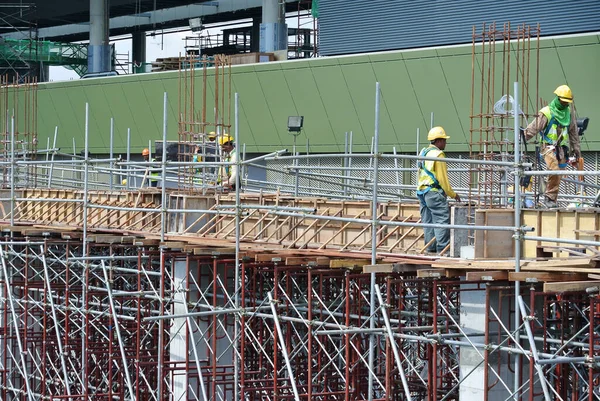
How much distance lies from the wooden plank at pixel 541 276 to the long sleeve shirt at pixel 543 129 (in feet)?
11.7

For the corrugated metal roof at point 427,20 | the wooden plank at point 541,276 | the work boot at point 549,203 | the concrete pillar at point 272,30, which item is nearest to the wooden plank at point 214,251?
the work boot at point 549,203

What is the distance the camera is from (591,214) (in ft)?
51.3

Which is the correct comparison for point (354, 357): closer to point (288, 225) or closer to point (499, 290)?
point (288, 225)

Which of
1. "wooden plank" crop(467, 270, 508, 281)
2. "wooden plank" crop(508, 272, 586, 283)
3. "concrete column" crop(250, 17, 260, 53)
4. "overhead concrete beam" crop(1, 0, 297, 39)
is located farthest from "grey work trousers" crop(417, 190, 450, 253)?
"concrete column" crop(250, 17, 260, 53)

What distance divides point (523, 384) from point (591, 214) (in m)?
2.37

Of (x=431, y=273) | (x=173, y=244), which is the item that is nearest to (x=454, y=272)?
(x=431, y=273)

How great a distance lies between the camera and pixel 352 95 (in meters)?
38.9

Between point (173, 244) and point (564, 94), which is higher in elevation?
point (564, 94)

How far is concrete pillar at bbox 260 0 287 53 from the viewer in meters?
48.6

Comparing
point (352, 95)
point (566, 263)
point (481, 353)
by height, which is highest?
point (352, 95)

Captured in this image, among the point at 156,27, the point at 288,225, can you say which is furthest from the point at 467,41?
the point at 156,27

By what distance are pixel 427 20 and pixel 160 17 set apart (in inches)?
1265

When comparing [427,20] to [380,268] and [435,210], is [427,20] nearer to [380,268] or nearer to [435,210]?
[435,210]

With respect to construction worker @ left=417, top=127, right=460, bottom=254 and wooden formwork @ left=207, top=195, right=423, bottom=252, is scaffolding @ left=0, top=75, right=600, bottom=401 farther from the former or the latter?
construction worker @ left=417, top=127, right=460, bottom=254
